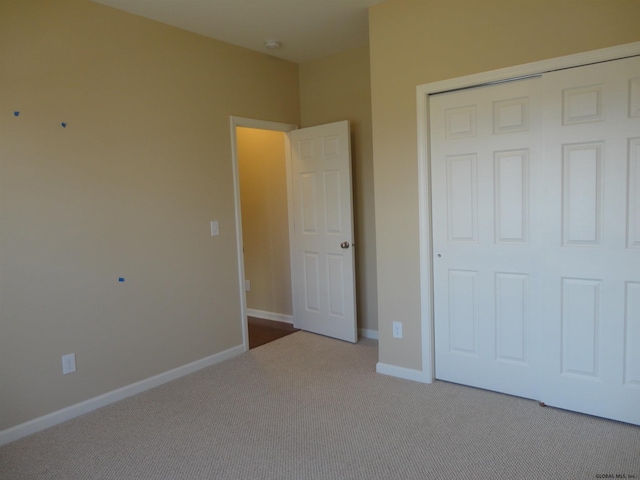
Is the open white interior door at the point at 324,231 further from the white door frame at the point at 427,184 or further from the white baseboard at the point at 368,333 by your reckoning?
the white door frame at the point at 427,184

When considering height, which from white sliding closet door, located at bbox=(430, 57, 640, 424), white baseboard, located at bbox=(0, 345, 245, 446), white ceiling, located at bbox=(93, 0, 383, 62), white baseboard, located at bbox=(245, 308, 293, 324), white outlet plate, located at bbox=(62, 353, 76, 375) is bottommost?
white baseboard, located at bbox=(0, 345, 245, 446)

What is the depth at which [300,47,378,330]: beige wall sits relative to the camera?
13.5ft

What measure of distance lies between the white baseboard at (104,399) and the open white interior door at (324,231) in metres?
0.92

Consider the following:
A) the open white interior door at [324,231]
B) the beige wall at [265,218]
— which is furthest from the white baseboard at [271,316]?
the open white interior door at [324,231]

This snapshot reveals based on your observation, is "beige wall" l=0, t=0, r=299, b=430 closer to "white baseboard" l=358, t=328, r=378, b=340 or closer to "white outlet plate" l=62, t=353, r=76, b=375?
"white outlet plate" l=62, t=353, r=76, b=375

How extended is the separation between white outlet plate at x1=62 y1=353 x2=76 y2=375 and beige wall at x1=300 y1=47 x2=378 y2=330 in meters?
2.46

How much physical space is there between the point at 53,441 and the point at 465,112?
323cm

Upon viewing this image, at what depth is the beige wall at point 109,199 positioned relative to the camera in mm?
2623

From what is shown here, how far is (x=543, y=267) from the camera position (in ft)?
8.83

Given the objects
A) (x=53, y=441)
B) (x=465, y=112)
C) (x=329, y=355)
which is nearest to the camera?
(x=53, y=441)

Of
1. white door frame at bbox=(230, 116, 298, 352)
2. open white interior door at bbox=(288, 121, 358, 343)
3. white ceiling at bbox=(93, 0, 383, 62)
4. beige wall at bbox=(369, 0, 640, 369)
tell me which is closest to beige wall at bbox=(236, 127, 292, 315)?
open white interior door at bbox=(288, 121, 358, 343)

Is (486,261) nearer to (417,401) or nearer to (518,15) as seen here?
(417,401)

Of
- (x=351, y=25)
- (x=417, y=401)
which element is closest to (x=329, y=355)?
(x=417, y=401)

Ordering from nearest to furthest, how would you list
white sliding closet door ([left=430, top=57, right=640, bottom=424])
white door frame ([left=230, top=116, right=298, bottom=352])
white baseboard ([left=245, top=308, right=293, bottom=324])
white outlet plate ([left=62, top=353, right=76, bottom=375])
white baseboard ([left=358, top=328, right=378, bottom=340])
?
white sliding closet door ([left=430, top=57, right=640, bottom=424]) → white outlet plate ([left=62, top=353, right=76, bottom=375]) → white door frame ([left=230, top=116, right=298, bottom=352]) → white baseboard ([left=358, top=328, right=378, bottom=340]) → white baseboard ([left=245, top=308, right=293, bottom=324])
